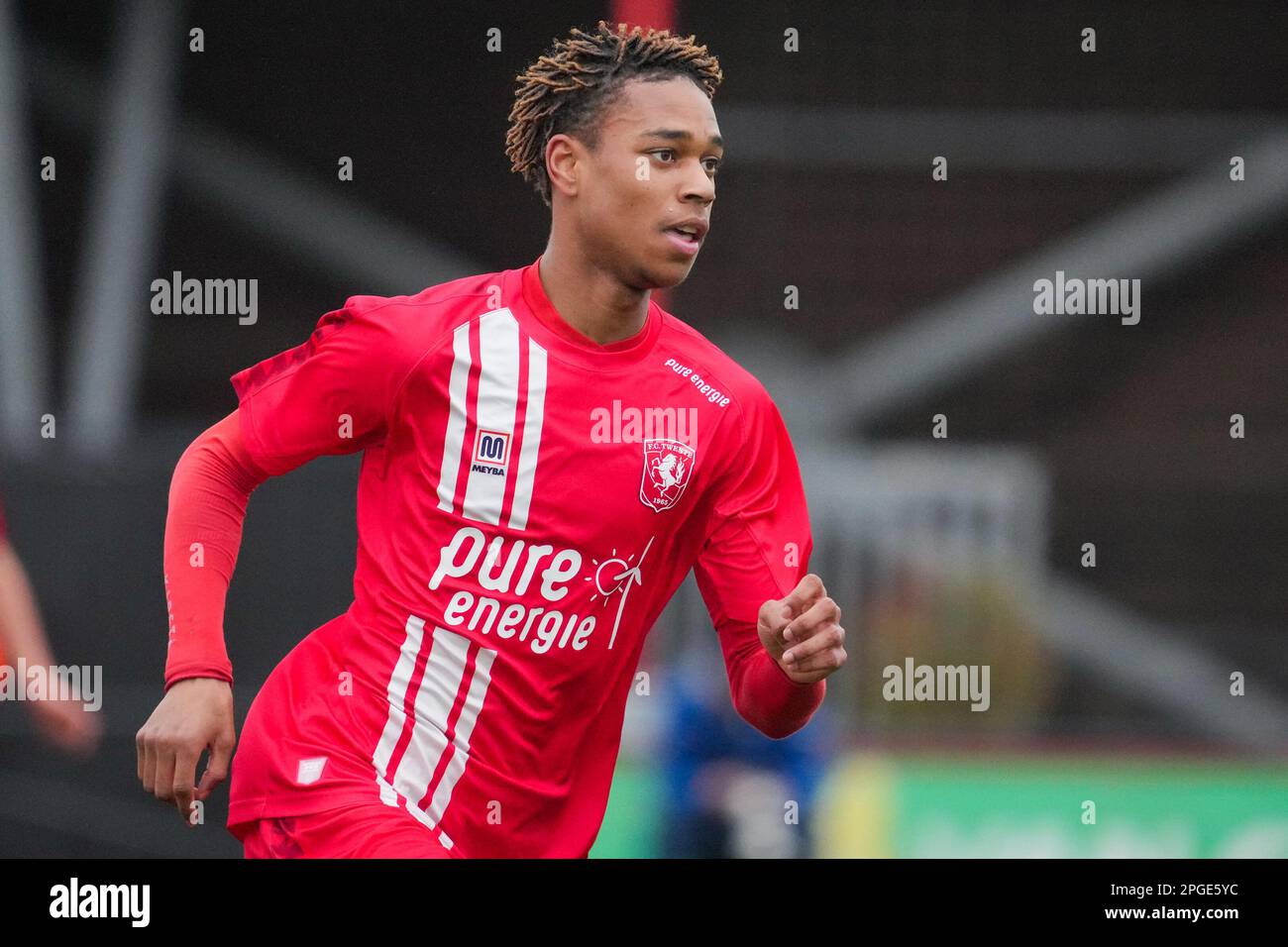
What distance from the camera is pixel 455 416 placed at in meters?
3.09

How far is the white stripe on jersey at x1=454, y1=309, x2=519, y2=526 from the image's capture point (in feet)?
10.00

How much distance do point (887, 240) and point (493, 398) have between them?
31.2ft

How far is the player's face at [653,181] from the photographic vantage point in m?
Result: 3.04

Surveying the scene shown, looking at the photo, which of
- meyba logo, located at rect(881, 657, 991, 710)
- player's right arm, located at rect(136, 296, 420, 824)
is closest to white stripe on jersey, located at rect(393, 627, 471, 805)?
player's right arm, located at rect(136, 296, 420, 824)

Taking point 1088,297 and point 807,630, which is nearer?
point 807,630

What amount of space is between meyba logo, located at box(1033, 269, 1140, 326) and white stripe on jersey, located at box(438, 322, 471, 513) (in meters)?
9.19

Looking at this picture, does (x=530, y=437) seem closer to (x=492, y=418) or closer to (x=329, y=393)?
(x=492, y=418)

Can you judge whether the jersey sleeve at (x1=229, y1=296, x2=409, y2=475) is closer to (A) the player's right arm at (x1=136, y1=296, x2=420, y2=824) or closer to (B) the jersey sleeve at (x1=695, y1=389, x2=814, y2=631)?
(A) the player's right arm at (x1=136, y1=296, x2=420, y2=824)

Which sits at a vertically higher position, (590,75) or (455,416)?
(590,75)

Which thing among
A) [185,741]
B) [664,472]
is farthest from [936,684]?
[185,741]

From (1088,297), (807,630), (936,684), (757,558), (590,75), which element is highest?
(1088,297)

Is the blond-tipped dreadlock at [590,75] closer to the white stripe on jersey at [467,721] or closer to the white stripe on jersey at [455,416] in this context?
the white stripe on jersey at [455,416]

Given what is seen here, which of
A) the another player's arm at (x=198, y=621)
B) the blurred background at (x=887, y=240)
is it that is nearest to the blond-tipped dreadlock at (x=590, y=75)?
the another player's arm at (x=198, y=621)

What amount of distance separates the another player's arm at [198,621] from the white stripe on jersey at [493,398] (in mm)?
424
